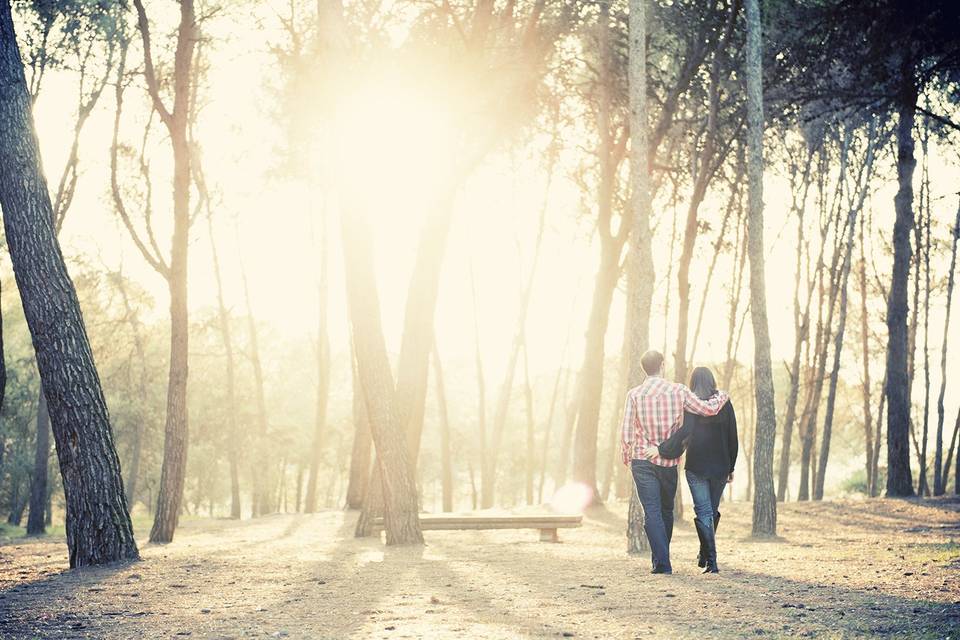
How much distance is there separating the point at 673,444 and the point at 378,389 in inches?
195

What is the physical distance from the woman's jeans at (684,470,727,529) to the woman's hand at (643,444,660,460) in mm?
478

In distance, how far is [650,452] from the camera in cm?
896

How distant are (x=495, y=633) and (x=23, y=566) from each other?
7871 millimetres

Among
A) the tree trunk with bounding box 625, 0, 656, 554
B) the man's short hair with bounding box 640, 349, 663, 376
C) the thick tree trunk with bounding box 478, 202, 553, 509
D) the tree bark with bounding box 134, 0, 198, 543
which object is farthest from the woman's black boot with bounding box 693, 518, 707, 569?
the thick tree trunk with bounding box 478, 202, 553, 509

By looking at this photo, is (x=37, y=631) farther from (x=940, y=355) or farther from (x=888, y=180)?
(x=940, y=355)

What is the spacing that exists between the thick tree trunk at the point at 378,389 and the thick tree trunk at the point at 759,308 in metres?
5.29

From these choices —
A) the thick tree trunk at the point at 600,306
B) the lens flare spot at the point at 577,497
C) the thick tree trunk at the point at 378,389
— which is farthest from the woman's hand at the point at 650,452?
the lens flare spot at the point at 577,497

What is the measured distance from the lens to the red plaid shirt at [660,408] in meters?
8.90

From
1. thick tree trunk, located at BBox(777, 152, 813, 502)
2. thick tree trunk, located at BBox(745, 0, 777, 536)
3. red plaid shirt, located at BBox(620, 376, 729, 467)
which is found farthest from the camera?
thick tree trunk, located at BBox(777, 152, 813, 502)

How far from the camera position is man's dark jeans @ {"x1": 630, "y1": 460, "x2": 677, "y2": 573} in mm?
9047

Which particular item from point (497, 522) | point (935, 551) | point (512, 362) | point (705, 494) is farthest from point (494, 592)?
point (512, 362)

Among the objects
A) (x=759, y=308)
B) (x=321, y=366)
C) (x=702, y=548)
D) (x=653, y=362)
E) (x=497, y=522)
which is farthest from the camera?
(x=321, y=366)

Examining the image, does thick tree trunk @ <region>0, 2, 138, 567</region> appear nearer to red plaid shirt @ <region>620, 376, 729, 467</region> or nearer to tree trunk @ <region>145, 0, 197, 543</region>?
tree trunk @ <region>145, 0, 197, 543</region>

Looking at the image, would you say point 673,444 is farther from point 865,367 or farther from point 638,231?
point 865,367
